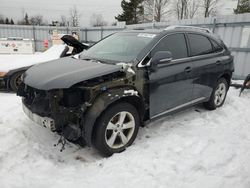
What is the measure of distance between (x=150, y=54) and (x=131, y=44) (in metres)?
0.48

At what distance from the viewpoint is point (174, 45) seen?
166 inches

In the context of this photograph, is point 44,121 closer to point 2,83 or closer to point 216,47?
point 216,47

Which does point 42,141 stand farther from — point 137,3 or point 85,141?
point 137,3

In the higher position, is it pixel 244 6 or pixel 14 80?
pixel 244 6

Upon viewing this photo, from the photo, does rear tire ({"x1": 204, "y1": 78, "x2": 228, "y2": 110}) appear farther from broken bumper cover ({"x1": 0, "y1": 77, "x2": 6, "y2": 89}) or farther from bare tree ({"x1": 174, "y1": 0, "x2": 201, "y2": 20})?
bare tree ({"x1": 174, "y1": 0, "x2": 201, "y2": 20})

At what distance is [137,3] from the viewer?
40.9 meters

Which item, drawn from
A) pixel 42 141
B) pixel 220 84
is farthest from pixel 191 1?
pixel 42 141

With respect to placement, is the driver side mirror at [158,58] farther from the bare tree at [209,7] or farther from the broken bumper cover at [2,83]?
the bare tree at [209,7]

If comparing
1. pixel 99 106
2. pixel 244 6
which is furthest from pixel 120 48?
pixel 244 6

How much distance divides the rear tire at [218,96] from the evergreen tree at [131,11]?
123ft

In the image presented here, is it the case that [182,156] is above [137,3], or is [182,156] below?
below

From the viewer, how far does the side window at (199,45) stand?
181 inches

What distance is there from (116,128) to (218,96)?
3.09 m

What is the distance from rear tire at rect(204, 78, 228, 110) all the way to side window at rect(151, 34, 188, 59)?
143 cm
